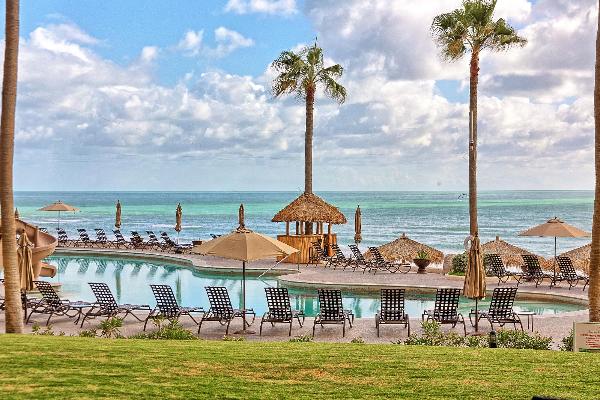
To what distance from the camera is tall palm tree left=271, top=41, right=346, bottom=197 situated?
94.7 ft

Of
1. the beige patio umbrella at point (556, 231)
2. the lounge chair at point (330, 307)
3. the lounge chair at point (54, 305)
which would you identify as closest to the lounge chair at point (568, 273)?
the beige patio umbrella at point (556, 231)

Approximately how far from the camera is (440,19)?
896 inches

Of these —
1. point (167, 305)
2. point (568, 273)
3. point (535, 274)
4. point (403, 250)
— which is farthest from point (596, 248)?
point (403, 250)

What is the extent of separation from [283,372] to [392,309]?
6.07 meters

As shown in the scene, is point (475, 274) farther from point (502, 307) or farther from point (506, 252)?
point (506, 252)

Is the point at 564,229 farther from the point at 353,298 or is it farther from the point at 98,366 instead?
the point at 98,366

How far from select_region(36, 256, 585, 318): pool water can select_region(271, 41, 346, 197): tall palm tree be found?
8381mm

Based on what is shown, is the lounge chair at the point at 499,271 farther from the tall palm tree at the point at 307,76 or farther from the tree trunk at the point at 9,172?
the tree trunk at the point at 9,172

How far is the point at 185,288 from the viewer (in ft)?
66.7

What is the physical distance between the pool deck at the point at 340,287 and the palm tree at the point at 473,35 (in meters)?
3.66

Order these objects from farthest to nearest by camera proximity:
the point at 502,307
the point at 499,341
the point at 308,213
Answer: the point at 308,213, the point at 502,307, the point at 499,341

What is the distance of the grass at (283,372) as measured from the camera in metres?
6.38

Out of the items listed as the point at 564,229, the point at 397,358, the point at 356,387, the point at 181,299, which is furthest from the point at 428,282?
the point at 356,387

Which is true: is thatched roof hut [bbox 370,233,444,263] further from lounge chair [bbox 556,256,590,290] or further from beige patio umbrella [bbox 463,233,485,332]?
beige patio umbrella [bbox 463,233,485,332]
